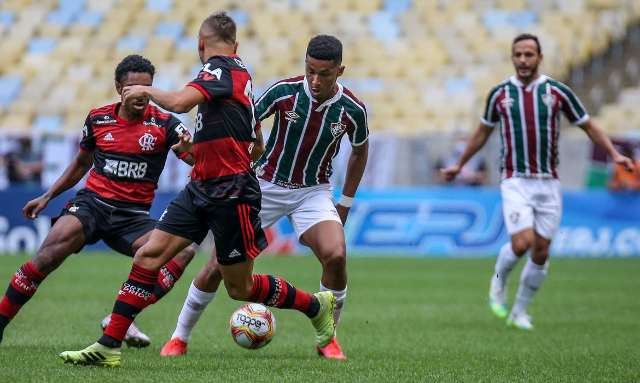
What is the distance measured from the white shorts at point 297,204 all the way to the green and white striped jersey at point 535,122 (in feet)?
10.2

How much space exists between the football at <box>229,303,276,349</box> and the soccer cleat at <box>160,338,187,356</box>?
1.77 feet

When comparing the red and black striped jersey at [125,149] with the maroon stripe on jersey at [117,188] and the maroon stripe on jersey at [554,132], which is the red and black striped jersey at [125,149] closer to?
the maroon stripe on jersey at [117,188]

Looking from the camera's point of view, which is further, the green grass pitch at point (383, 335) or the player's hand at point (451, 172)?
the player's hand at point (451, 172)

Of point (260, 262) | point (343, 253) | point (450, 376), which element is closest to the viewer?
point (450, 376)

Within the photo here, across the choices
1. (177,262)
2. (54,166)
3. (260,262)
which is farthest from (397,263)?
(177,262)

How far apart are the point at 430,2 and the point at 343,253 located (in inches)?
813

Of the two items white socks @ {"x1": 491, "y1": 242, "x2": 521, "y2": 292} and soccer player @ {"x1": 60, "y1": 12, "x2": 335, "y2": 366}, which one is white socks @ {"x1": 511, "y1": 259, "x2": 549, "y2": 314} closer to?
white socks @ {"x1": 491, "y1": 242, "x2": 521, "y2": 292}

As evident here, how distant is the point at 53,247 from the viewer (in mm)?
7844

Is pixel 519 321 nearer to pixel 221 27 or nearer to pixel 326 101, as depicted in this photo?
pixel 326 101

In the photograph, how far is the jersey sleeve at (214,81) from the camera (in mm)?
6559

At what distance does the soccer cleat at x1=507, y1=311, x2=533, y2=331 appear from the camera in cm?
1037

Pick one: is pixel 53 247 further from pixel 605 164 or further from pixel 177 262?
pixel 605 164

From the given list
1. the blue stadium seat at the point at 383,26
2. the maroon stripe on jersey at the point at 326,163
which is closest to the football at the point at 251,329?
the maroon stripe on jersey at the point at 326,163

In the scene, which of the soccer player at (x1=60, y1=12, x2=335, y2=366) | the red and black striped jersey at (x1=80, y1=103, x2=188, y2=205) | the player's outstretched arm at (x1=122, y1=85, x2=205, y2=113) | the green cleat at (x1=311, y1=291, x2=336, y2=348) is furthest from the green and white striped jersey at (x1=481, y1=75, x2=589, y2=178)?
the player's outstretched arm at (x1=122, y1=85, x2=205, y2=113)
